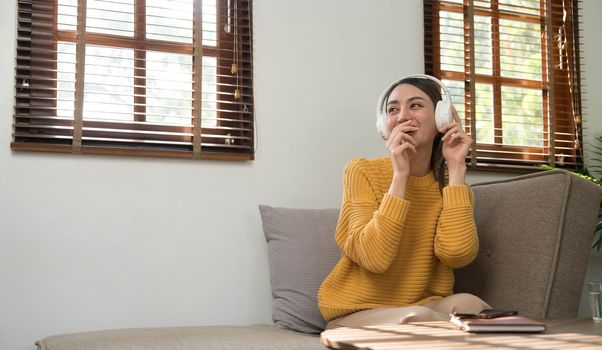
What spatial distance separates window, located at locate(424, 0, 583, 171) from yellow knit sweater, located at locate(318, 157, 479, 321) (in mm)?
1065

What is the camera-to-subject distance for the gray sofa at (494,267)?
198 cm

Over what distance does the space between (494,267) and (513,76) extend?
1382 mm

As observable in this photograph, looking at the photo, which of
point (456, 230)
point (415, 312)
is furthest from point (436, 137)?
point (415, 312)

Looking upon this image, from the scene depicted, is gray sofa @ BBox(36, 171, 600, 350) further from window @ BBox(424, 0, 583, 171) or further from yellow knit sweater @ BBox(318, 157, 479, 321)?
window @ BBox(424, 0, 583, 171)

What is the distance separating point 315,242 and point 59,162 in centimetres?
96

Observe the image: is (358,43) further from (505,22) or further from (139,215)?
(139,215)

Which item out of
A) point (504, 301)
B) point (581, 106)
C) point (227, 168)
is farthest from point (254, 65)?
point (581, 106)

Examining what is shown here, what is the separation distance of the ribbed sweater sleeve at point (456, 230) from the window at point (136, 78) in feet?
2.99

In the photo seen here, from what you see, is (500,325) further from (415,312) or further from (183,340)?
(183,340)

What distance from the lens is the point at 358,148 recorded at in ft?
9.60

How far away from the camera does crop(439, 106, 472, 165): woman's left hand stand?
2.18 metres

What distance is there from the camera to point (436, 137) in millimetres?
2314

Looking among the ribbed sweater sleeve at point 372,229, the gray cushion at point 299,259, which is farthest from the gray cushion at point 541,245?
the gray cushion at point 299,259

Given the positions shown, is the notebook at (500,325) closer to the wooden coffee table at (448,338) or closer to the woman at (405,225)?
the wooden coffee table at (448,338)
